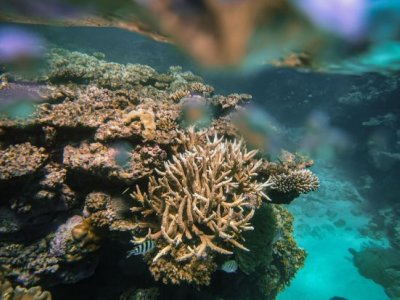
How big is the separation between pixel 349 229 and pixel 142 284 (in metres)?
23.6

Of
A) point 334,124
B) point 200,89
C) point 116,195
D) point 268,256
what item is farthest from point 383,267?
→ point 116,195

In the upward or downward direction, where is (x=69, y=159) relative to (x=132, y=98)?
downward

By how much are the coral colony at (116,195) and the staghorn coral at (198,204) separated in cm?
2

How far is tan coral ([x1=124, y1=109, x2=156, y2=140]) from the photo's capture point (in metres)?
4.75

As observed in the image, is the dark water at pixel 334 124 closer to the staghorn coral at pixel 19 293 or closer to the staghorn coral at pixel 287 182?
the staghorn coral at pixel 287 182

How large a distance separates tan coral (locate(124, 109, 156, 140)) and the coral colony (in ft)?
0.06

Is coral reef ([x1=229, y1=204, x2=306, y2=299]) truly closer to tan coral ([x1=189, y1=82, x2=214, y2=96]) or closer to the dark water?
tan coral ([x1=189, y1=82, x2=214, y2=96])

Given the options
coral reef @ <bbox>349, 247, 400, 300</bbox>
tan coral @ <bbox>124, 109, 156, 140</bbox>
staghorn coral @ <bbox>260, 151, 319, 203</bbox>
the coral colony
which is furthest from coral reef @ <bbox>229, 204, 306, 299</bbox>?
coral reef @ <bbox>349, 247, 400, 300</bbox>

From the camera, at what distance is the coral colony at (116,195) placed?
Result: 13.5ft

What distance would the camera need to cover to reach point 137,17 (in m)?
4.16

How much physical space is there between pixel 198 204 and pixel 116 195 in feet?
4.62

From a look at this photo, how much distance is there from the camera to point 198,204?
4.30 metres

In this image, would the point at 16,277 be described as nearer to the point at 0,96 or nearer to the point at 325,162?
the point at 0,96

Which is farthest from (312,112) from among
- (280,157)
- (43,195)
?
(43,195)
